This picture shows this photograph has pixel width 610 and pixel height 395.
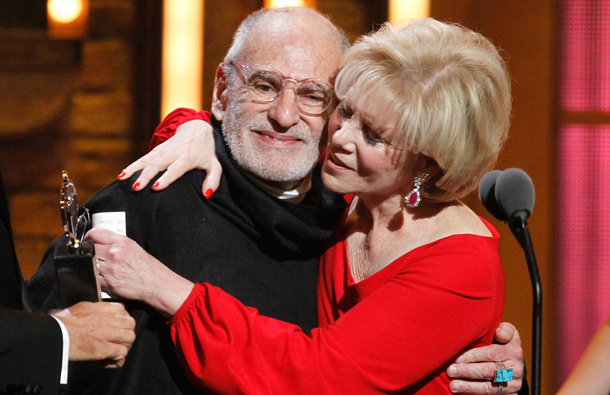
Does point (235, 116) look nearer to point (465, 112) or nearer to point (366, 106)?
point (366, 106)

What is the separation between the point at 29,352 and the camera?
1490 millimetres

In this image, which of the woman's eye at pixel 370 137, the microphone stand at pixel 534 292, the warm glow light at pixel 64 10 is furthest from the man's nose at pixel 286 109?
the warm glow light at pixel 64 10

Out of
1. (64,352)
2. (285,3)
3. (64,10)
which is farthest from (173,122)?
(64,10)

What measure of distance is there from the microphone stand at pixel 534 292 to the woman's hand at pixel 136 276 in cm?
78

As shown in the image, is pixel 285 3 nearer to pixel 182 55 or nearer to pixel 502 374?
pixel 182 55

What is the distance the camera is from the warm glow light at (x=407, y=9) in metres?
3.83

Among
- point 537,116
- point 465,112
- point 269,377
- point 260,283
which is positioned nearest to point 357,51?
point 465,112

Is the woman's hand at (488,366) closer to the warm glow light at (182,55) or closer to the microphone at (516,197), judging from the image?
the microphone at (516,197)

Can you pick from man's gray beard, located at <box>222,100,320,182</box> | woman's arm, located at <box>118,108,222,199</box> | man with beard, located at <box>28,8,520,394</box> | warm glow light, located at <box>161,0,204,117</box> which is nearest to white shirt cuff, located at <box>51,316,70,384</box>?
→ man with beard, located at <box>28,8,520,394</box>

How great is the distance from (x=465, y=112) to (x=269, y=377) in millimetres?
753

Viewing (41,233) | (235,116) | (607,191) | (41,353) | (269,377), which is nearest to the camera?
(41,353)

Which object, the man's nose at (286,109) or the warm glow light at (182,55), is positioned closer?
the man's nose at (286,109)

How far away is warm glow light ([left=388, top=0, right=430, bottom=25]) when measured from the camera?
3.83m

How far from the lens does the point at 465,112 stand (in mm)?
1772
